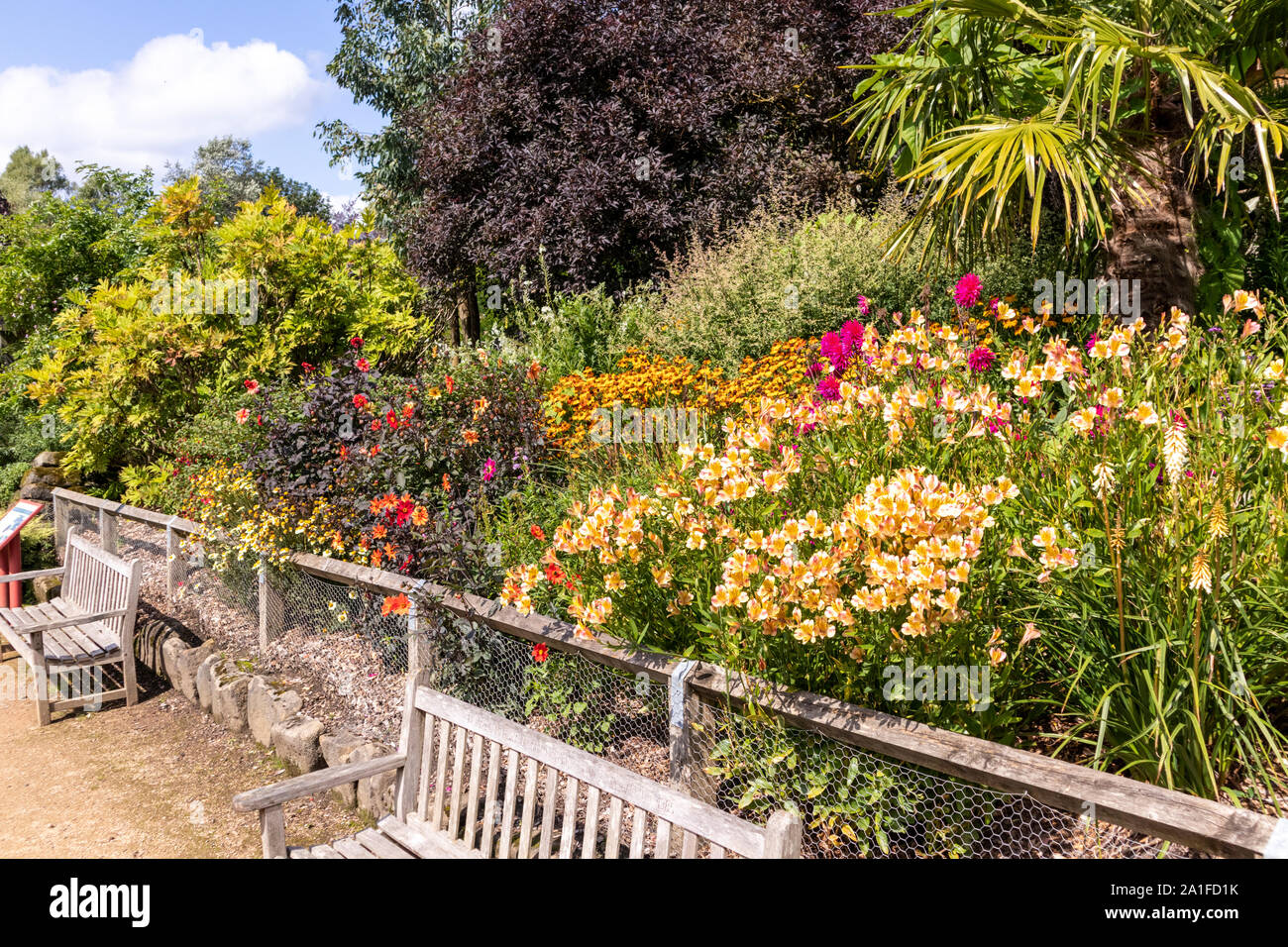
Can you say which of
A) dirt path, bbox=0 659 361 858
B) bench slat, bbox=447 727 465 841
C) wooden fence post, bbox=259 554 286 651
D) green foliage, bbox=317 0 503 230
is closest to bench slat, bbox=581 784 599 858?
bench slat, bbox=447 727 465 841

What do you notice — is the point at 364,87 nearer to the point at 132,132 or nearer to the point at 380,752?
the point at 380,752

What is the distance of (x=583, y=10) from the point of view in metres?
10.2

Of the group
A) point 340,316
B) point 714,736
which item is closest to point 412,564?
point 714,736

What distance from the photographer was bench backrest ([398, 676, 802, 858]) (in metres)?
1.93

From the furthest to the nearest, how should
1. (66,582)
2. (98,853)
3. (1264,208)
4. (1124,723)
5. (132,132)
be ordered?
(132,132) → (66,582) → (1264,208) → (98,853) → (1124,723)

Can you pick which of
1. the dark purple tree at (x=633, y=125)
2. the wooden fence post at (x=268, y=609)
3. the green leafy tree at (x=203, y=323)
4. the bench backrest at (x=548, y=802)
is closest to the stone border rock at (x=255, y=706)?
the wooden fence post at (x=268, y=609)

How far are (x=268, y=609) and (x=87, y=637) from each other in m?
1.39

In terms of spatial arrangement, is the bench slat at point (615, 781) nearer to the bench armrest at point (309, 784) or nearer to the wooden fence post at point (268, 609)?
the bench armrest at point (309, 784)

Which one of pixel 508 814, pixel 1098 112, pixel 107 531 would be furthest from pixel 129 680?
pixel 1098 112

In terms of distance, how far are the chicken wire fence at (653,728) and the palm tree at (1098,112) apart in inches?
97.0

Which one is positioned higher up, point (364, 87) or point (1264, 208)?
point (364, 87)

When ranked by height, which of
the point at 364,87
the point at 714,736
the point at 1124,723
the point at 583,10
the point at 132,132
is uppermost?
the point at 132,132

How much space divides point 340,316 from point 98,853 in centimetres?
577

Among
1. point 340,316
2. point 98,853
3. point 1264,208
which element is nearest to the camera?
point 98,853
